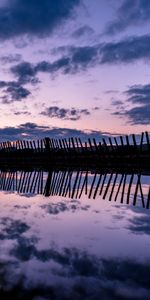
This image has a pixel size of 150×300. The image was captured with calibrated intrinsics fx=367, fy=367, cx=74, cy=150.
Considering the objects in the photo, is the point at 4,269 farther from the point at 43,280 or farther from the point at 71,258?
the point at 71,258

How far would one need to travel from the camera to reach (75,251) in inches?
155

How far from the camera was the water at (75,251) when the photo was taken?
2.80m

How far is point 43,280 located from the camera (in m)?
3.00

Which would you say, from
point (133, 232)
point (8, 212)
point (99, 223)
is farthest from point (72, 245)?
point (8, 212)

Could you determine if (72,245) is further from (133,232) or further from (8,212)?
(8,212)

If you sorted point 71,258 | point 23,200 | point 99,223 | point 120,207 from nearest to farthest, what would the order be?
point 71,258 → point 99,223 → point 120,207 → point 23,200

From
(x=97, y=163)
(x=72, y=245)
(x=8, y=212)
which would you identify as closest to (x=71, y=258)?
(x=72, y=245)

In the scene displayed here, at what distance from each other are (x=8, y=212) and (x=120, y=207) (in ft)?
6.84

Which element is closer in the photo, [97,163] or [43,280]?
[43,280]

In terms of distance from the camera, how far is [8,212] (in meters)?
6.50

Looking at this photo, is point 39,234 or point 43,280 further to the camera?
point 39,234

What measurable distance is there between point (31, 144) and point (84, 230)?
20555 millimetres

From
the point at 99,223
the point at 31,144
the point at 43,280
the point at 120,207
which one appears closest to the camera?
the point at 43,280

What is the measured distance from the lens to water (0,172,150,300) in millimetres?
2797
